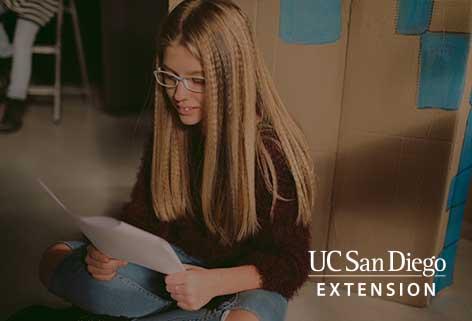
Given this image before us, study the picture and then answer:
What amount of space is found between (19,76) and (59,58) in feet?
0.67

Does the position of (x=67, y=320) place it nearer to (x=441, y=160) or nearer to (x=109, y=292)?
(x=109, y=292)

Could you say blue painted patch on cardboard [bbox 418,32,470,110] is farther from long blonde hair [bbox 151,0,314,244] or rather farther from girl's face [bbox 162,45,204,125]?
girl's face [bbox 162,45,204,125]

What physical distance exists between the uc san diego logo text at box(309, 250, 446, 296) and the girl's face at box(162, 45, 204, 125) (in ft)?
1.60

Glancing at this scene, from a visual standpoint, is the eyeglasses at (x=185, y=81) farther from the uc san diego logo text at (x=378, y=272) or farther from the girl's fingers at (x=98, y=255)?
the uc san diego logo text at (x=378, y=272)

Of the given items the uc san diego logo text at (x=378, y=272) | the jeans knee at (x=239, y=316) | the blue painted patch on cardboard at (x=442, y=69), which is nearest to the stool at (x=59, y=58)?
the uc san diego logo text at (x=378, y=272)

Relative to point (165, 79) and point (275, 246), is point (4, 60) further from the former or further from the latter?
point (275, 246)

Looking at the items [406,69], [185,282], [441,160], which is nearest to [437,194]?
[441,160]

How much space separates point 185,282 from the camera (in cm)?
74

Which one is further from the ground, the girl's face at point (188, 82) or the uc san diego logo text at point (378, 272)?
the girl's face at point (188, 82)

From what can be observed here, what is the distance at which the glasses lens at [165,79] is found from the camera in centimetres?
80

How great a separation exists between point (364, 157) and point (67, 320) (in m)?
0.63

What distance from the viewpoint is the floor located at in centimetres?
117

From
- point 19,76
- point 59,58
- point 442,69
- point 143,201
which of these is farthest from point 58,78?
point 442,69

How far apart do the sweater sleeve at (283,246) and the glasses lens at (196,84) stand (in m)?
0.13
